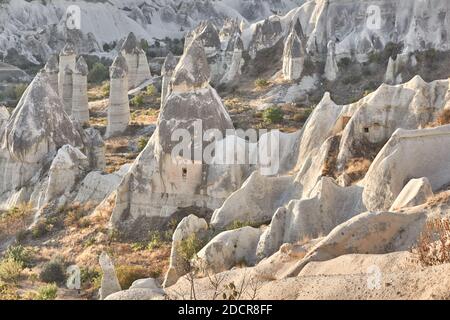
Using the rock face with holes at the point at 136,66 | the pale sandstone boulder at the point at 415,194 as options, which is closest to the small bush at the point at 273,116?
the rock face with holes at the point at 136,66

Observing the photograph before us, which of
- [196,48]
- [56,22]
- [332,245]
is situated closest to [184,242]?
[332,245]

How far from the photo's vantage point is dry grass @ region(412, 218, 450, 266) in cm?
940

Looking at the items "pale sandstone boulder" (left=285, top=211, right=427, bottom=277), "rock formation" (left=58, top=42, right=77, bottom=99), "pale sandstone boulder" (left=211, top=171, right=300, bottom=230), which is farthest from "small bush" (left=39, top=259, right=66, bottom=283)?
"rock formation" (left=58, top=42, right=77, bottom=99)

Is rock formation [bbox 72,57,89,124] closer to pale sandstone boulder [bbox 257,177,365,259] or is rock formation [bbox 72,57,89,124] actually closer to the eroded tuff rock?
the eroded tuff rock

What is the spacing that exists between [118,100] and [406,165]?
70.5 feet

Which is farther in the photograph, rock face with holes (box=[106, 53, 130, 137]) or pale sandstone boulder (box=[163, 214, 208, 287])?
rock face with holes (box=[106, 53, 130, 137])

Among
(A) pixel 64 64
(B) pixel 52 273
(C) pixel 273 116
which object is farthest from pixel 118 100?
(B) pixel 52 273

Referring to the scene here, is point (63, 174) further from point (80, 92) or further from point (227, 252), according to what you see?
point (80, 92)

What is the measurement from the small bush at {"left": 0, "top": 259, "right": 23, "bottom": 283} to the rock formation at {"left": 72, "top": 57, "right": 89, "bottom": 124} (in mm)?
17759

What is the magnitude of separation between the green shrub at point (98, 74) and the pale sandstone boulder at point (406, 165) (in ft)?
130

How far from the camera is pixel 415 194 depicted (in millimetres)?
12383

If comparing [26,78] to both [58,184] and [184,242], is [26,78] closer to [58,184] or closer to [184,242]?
[58,184]

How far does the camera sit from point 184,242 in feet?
49.9

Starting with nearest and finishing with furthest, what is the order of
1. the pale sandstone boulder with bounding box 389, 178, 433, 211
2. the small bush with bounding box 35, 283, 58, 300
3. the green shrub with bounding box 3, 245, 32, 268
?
the pale sandstone boulder with bounding box 389, 178, 433, 211 < the small bush with bounding box 35, 283, 58, 300 < the green shrub with bounding box 3, 245, 32, 268
